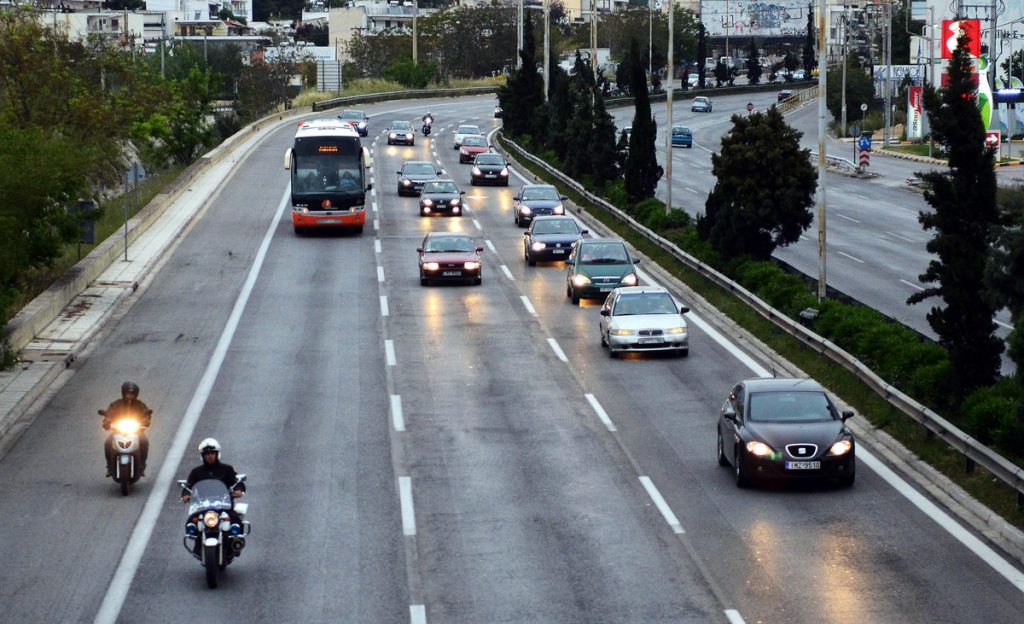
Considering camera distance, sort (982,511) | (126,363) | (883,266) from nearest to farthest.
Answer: (982,511), (126,363), (883,266)

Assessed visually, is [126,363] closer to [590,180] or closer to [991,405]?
[991,405]

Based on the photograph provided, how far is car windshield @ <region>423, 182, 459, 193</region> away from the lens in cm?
5800

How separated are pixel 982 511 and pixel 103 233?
36051mm

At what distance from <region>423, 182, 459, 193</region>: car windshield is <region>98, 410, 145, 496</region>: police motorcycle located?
125ft

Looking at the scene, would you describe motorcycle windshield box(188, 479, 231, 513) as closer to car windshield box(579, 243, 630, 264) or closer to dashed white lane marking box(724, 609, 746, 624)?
dashed white lane marking box(724, 609, 746, 624)

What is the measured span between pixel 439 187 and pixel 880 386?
3542 centimetres

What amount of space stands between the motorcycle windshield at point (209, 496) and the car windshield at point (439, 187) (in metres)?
42.0

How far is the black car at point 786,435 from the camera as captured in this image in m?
20.0

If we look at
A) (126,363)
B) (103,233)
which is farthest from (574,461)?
(103,233)

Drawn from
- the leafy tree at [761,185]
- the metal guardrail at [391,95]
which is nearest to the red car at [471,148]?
the metal guardrail at [391,95]

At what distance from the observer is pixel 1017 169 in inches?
3231

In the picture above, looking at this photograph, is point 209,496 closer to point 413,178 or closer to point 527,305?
point 527,305

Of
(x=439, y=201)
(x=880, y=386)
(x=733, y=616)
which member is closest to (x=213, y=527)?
(x=733, y=616)

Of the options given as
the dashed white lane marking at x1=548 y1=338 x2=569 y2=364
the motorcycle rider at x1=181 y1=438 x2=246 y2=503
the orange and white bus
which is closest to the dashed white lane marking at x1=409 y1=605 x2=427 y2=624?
the motorcycle rider at x1=181 y1=438 x2=246 y2=503
